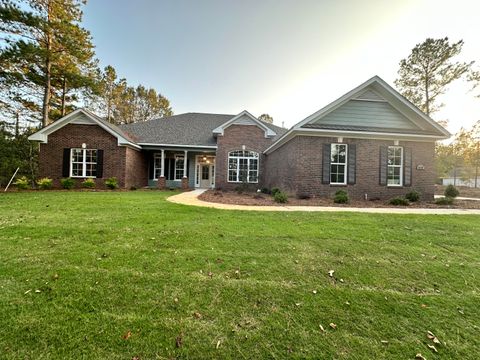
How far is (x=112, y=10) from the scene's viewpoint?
1360cm

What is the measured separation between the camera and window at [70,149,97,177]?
46.3 feet

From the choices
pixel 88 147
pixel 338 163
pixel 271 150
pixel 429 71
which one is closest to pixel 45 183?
pixel 88 147

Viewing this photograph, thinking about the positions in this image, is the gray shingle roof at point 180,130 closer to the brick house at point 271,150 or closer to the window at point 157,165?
the brick house at point 271,150

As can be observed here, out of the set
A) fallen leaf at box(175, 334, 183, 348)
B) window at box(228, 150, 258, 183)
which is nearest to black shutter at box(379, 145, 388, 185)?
window at box(228, 150, 258, 183)

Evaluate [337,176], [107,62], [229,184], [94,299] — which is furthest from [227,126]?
[107,62]

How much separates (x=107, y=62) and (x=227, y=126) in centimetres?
2205

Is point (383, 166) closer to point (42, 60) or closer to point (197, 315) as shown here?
point (197, 315)

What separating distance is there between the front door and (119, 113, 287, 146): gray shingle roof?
2.13m

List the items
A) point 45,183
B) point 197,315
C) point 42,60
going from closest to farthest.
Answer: point 197,315
point 45,183
point 42,60

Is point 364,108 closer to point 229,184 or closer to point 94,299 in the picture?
point 229,184

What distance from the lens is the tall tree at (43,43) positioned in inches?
557

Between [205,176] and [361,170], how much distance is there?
11.4 m

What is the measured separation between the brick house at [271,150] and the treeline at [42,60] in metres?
5.61

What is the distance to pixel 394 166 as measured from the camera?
1092 centimetres
